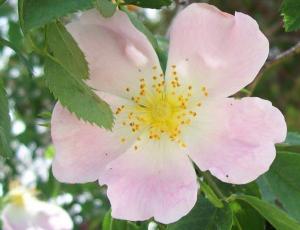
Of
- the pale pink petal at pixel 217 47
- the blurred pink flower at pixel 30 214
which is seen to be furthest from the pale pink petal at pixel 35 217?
the pale pink petal at pixel 217 47

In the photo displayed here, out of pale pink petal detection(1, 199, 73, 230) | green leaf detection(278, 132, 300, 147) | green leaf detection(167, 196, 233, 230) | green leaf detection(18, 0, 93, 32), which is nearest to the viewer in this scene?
green leaf detection(18, 0, 93, 32)

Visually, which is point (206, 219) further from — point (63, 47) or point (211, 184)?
point (63, 47)

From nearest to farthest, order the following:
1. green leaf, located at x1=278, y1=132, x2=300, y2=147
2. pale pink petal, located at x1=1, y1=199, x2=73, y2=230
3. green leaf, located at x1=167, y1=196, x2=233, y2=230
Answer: green leaf, located at x1=167, y1=196, x2=233, y2=230 → green leaf, located at x1=278, y1=132, x2=300, y2=147 → pale pink petal, located at x1=1, y1=199, x2=73, y2=230

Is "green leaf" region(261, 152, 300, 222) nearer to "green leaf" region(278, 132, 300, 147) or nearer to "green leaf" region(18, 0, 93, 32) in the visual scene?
"green leaf" region(278, 132, 300, 147)

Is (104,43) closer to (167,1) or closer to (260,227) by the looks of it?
(167,1)

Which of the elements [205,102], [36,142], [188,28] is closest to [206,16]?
[188,28]

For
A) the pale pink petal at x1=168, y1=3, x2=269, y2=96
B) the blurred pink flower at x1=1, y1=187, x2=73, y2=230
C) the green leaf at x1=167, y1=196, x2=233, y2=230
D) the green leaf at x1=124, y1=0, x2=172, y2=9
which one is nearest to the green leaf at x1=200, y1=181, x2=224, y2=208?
the green leaf at x1=167, y1=196, x2=233, y2=230
